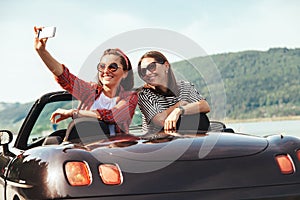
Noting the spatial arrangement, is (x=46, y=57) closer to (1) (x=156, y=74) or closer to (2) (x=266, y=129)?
(1) (x=156, y=74)

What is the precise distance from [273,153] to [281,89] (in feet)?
312

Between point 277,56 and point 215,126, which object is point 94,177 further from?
point 277,56

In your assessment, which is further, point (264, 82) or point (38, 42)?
point (264, 82)

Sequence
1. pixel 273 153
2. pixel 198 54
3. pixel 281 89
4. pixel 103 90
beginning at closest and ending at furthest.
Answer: pixel 273 153 → pixel 198 54 → pixel 103 90 → pixel 281 89

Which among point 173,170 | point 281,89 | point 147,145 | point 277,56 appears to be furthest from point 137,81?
point 277,56

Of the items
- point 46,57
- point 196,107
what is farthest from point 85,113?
point 196,107

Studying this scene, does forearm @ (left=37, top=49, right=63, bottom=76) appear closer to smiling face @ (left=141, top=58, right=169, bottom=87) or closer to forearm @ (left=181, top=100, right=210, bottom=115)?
smiling face @ (left=141, top=58, right=169, bottom=87)

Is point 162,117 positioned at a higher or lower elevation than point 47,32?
lower

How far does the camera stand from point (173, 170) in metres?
3.49

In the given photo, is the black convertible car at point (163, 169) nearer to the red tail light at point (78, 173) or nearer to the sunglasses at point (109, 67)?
the red tail light at point (78, 173)

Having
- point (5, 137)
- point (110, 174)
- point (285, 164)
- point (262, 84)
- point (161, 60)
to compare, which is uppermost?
point (262, 84)

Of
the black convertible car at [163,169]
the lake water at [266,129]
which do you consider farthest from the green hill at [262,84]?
the black convertible car at [163,169]

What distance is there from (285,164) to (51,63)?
213cm

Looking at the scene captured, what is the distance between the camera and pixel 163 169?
351 centimetres
